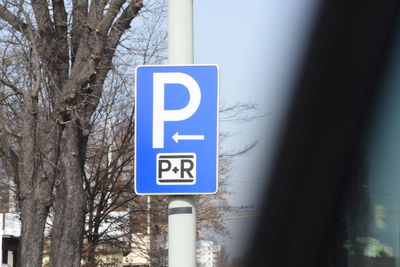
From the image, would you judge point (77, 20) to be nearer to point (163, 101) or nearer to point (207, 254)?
point (207, 254)

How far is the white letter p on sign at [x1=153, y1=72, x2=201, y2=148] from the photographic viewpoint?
17.3ft

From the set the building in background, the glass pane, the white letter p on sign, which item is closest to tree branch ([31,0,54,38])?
the building in background

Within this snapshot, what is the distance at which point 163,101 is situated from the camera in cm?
529

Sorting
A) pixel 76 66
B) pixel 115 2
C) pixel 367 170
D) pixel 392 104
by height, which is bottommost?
pixel 367 170

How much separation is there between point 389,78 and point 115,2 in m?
6.81

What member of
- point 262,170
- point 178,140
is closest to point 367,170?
point 178,140

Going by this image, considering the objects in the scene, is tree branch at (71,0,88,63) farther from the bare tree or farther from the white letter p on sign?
the white letter p on sign

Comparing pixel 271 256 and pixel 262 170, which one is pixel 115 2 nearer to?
pixel 262 170

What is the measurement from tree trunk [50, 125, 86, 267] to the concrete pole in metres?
7.51

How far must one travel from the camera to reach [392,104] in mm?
6605

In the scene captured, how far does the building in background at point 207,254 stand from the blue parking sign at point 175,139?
25.9ft

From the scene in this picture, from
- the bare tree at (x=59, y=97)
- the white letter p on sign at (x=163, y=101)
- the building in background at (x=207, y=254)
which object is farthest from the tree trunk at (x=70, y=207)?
the white letter p on sign at (x=163, y=101)

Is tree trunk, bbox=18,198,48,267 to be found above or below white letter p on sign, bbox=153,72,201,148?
below

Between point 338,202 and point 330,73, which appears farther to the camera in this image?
point 330,73
